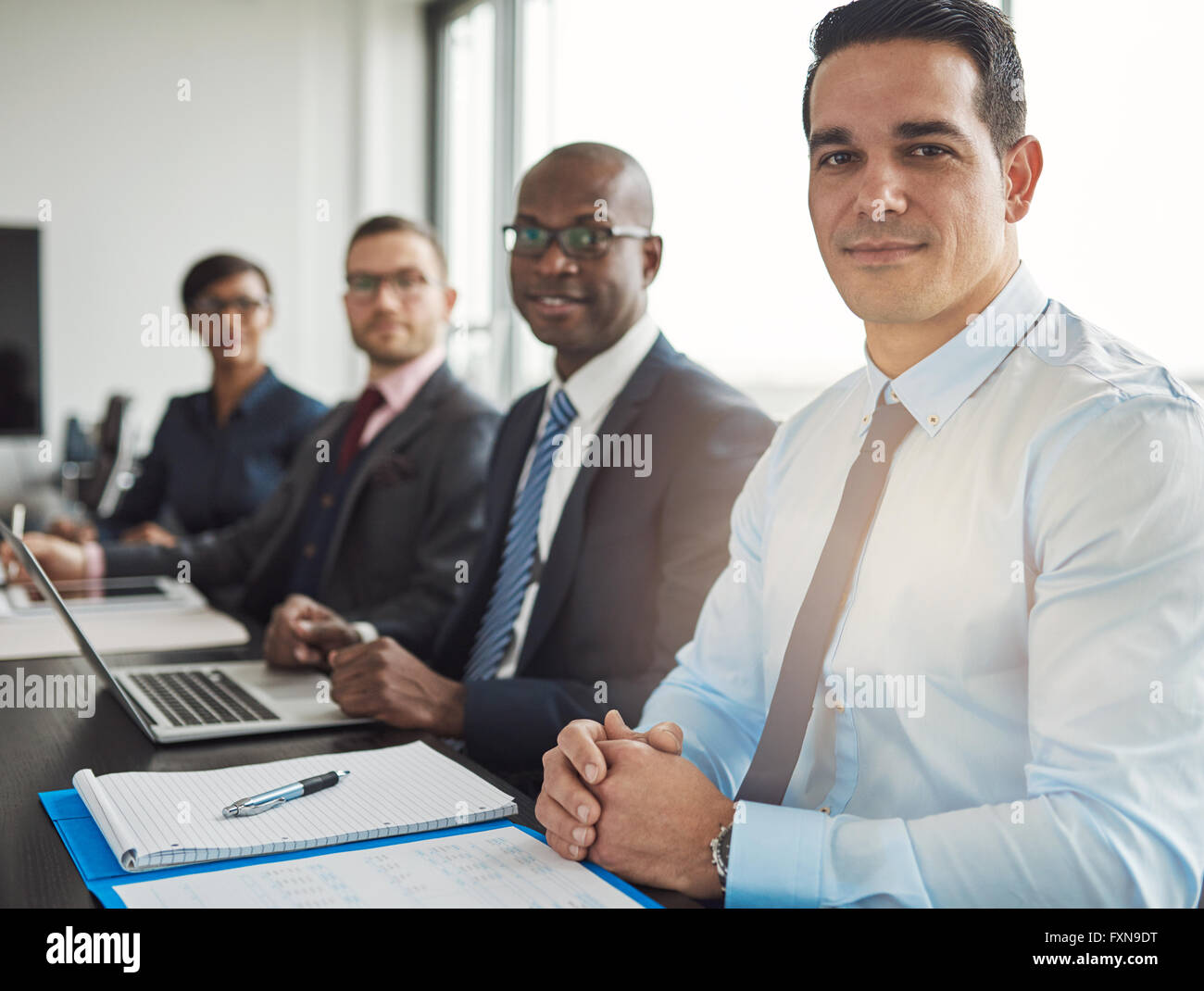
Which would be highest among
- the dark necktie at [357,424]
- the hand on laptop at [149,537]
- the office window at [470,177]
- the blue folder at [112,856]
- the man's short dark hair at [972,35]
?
the office window at [470,177]

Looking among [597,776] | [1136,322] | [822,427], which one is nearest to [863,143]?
[822,427]

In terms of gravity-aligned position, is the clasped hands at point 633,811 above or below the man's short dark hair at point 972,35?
below

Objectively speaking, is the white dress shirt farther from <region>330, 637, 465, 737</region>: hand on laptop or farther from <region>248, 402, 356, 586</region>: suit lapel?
<region>248, 402, 356, 586</region>: suit lapel

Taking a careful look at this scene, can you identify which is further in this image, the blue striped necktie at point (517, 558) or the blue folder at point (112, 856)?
the blue striped necktie at point (517, 558)

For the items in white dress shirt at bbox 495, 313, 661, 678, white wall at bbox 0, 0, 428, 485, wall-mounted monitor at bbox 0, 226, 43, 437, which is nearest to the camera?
white dress shirt at bbox 495, 313, 661, 678

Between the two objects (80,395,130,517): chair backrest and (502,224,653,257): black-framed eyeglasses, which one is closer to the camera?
(502,224,653,257): black-framed eyeglasses

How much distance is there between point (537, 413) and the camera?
2221 mm

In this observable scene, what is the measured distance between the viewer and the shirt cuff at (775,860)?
0.95 meters

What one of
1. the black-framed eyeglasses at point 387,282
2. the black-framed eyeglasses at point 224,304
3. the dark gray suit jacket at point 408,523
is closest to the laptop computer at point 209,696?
the dark gray suit jacket at point 408,523

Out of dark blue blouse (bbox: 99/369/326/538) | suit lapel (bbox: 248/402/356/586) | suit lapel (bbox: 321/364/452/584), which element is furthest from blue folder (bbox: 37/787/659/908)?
dark blue blouse (bbox: 99/369/326/538)

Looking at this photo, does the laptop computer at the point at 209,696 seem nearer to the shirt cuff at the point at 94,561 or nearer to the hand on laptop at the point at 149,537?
the shirt cuff at the point at 94,561

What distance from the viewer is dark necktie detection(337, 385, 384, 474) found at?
2650 mm

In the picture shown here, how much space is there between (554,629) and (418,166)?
4.26 metres

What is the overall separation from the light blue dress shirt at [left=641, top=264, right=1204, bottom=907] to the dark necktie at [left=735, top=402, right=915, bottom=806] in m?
0.02
